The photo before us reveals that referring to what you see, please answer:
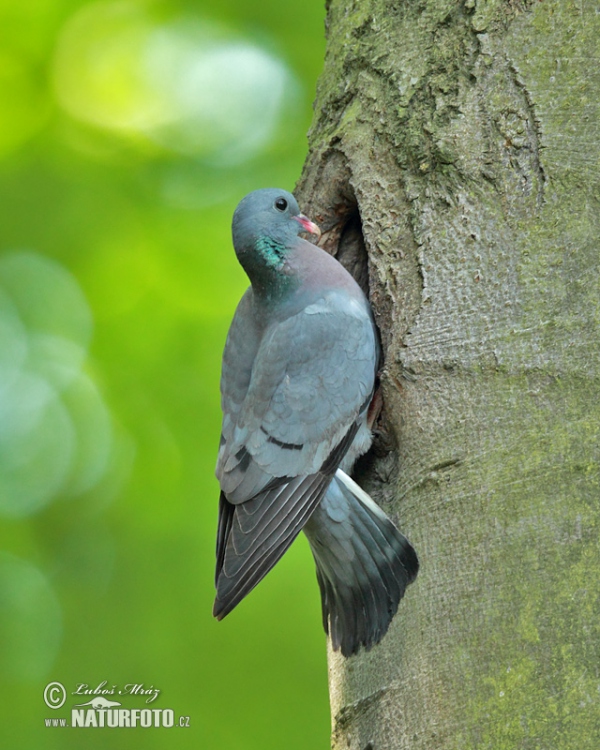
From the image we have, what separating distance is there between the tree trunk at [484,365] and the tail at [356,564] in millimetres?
58

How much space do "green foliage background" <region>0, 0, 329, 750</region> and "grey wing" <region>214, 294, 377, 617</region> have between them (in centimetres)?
238

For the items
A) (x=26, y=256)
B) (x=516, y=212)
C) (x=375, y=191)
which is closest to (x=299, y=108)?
(x=26, y=256)

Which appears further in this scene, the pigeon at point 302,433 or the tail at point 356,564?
the pigeon at point 302,433

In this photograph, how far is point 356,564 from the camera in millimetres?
2945

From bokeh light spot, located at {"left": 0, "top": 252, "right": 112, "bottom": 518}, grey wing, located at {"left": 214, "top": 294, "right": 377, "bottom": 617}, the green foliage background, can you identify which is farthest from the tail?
bokeh light spot, located at {"left": 0, "top": 252, "right": 112, "bottom": 518}

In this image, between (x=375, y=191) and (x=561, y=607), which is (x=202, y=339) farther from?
(x=561, y=607)

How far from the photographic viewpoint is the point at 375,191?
3.07 metres

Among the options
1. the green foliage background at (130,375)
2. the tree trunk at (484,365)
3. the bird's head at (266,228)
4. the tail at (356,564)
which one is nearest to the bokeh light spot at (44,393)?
the green foliage background at (130,375)

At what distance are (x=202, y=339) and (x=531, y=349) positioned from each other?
128 inches

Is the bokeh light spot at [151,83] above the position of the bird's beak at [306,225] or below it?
above
